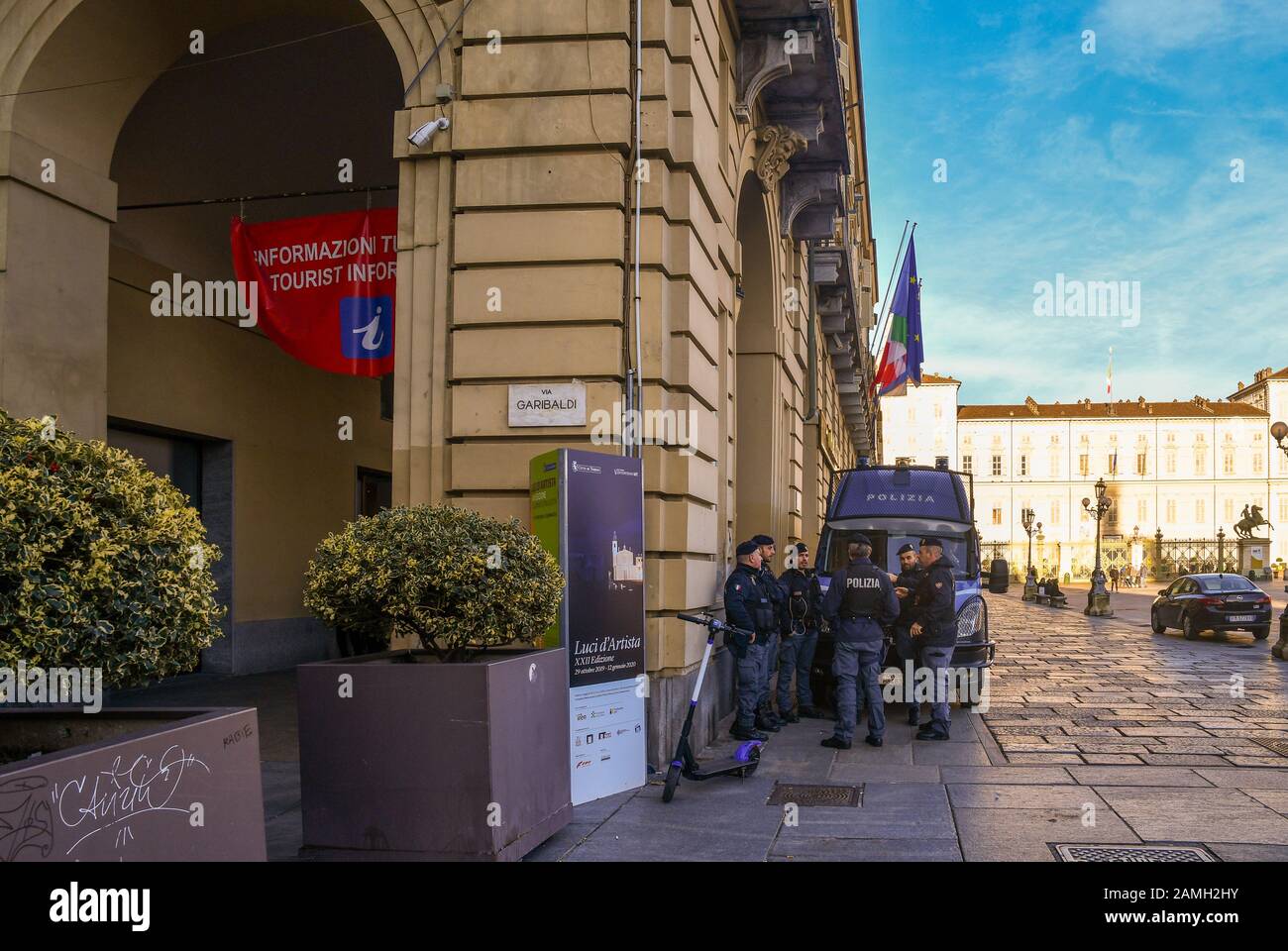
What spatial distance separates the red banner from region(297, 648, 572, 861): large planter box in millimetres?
4853

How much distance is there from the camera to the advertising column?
7258mm

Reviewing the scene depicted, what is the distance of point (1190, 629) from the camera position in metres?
23.4

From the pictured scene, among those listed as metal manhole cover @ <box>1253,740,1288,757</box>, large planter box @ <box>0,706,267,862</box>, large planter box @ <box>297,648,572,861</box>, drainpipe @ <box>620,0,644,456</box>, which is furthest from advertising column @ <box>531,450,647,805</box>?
metal manhole cover @ <box>1253,740,1288,757</box>

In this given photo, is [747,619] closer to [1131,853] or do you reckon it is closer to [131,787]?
[1131,853]

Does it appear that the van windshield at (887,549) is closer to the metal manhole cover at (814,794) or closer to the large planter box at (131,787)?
the metal manhole cover at (814,794)

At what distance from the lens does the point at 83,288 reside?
9.44 metres

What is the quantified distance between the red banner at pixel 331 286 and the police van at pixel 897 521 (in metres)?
5.98

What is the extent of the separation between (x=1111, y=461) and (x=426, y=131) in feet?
307

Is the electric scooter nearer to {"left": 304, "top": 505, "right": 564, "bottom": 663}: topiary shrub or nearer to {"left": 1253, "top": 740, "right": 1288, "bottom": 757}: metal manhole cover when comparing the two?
{"left": 304, "top": 505, "right": 564, "bottom": 663}: topiary shrub

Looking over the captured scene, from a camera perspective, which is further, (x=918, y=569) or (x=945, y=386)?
(x=945, y=386)

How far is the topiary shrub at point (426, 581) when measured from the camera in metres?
5.42
